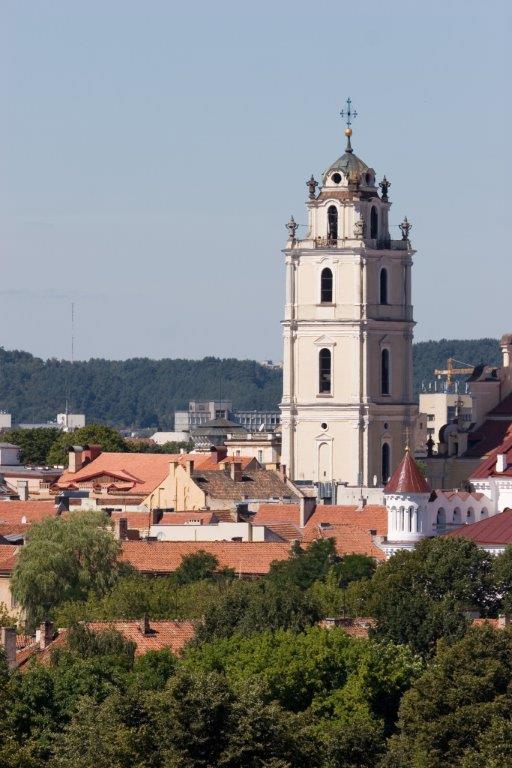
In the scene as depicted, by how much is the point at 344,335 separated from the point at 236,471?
22.7 ft

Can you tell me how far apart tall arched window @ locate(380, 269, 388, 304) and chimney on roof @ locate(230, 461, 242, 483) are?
8478 millimetres

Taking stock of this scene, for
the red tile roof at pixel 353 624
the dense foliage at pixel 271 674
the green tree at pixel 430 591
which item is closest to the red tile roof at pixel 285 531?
the dense foliage at pixel 271 674

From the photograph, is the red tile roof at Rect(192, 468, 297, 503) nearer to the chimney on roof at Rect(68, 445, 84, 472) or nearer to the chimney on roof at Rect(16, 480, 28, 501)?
the chimney on roof at Rect(16, 480, 28, 501)

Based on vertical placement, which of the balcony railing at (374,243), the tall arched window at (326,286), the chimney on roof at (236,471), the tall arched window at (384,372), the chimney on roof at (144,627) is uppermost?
the balcony railing at (374,243)

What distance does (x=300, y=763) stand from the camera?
62.1 meters

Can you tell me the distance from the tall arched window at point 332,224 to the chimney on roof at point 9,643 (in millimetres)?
64492

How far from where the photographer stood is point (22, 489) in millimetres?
148500

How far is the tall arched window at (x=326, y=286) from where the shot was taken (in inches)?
5625

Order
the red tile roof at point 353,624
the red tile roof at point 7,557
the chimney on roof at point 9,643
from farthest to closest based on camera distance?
the red tile roof at point 7,557 → the red tile roof at point 353,624 → the chimney on roof at point 9,643

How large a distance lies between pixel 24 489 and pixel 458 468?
21.7 m

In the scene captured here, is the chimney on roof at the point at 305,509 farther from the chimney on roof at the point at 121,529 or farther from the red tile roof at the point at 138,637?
the red tile roof at the point at 138,637

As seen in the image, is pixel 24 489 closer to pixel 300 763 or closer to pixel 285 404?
pixel 285 404

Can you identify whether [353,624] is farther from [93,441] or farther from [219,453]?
[93,441]

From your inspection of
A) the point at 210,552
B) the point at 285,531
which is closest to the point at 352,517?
the point at 285,531
